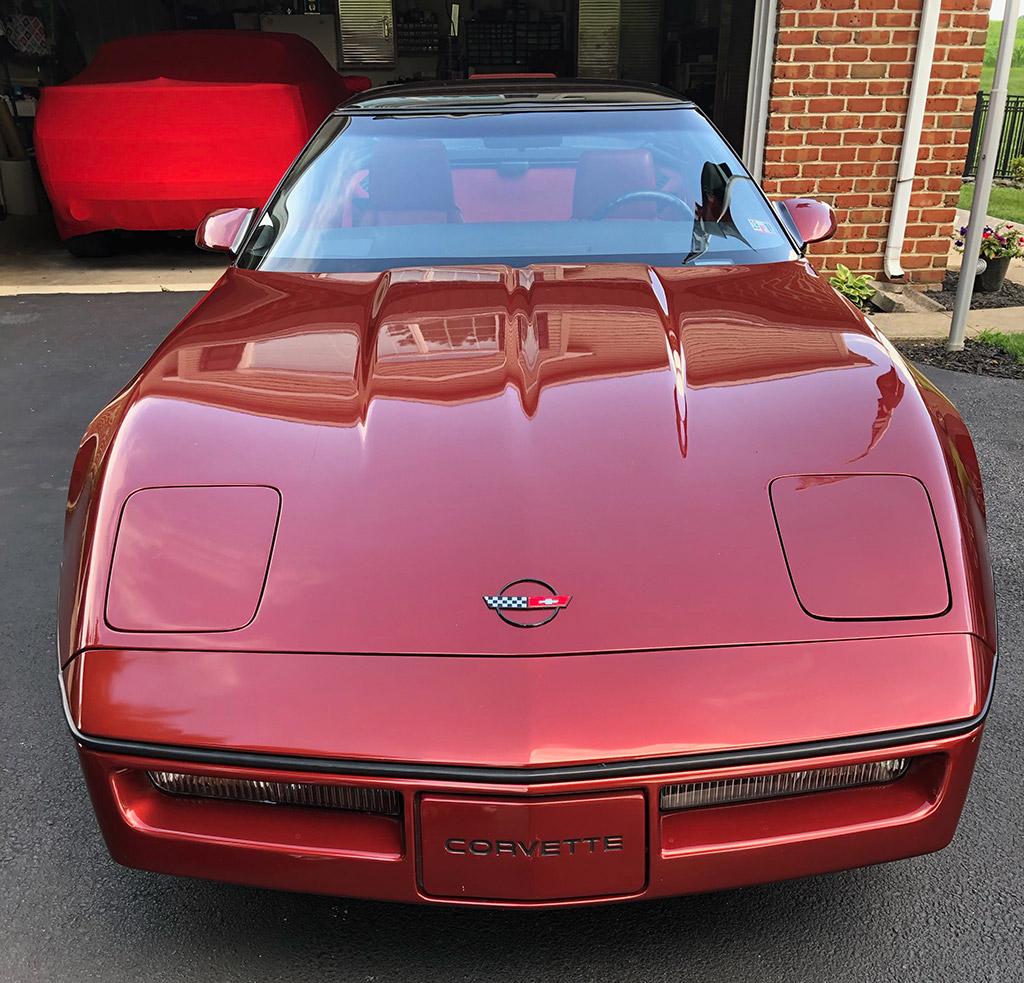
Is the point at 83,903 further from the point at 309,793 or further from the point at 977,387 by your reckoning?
the point at 977,387

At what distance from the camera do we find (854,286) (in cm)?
577

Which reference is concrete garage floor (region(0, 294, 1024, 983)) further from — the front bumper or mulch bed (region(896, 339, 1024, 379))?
A: mulch bed (region(896, 339, 1024, 379))

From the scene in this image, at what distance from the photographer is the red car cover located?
20.9 feet

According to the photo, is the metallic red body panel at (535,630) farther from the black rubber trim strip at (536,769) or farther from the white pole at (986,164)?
the white pole at (986,164)

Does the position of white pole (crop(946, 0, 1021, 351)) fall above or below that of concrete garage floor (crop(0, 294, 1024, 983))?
above

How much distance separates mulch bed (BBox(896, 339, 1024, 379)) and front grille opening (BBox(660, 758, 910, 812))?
383cm

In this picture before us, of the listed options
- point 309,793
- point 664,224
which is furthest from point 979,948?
point 664,224

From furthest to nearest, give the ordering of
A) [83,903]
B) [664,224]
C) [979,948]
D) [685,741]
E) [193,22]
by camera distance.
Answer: [193,22] < [664,224] < [83,903] < [979,948] < [685,741]

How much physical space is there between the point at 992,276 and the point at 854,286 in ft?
3.99

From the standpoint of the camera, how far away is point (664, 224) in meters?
2.65

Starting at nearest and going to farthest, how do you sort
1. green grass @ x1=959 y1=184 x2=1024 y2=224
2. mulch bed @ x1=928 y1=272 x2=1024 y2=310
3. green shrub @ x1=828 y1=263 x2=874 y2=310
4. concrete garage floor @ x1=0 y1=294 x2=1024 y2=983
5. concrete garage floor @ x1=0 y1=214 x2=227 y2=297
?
concrete garage floor @ x1=0 y1=294 x2=1024 y2=983, green shrub @ x1=828 y1=263 x2=874 y2=310, mulch bed @ x1=928 y1=272 x2=1024 y2=310, concrete garage floor @ x1=0 y1=214 x2=227 y2=297, green grass @ x1=959 y1=184 x2=1024 y2=224

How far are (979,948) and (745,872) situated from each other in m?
0.59

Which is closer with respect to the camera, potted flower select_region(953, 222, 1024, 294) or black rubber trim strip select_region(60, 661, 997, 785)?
black rubber trim strip select_region(60, 661, 997, 785)

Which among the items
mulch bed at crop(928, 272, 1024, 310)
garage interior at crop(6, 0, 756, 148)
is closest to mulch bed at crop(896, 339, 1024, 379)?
mulch bed at crop(928, 272, 1024, 310)
